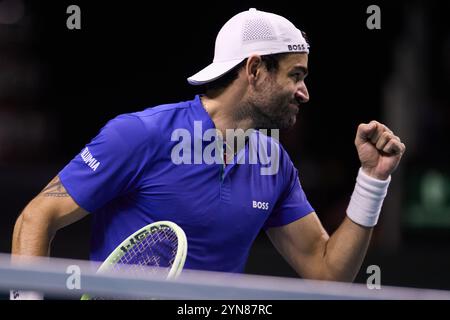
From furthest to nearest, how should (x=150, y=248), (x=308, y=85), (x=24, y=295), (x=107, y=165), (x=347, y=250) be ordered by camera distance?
(x=308, y=85)
(x=347, y=250)
(x=107, y=165)
(x=150, y=248)
(x=24, y=295)

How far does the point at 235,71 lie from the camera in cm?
332

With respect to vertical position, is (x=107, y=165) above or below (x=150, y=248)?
above

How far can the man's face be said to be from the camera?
3258mm

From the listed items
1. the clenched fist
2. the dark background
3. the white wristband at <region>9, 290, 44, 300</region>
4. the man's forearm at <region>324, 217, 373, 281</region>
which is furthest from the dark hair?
the dark background

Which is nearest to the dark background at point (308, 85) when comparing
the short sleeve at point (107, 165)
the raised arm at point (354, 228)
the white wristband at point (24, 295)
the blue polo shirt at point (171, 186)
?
the raised arm at point (354, 228)

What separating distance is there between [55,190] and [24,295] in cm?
91

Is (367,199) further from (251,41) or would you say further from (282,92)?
(251,41)

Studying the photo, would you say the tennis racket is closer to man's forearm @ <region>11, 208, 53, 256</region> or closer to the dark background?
man's forearm @ <region>11, 208, 53, 256</region>

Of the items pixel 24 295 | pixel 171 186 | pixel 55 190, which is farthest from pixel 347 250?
pixel 24 295

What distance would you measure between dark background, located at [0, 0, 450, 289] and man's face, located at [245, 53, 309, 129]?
4.22 m

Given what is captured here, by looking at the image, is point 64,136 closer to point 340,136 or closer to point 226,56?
point 340,136

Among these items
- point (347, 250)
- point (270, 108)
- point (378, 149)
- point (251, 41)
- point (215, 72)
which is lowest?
point (347, 250)
